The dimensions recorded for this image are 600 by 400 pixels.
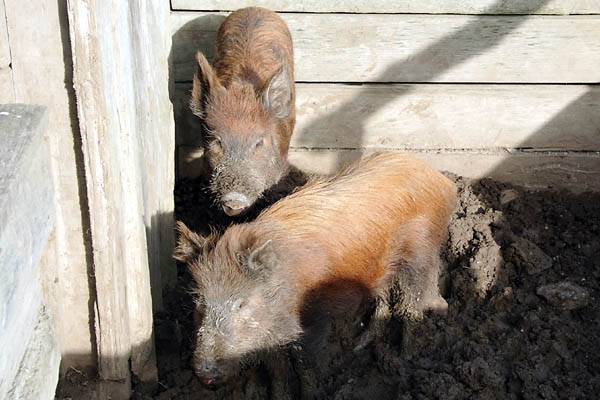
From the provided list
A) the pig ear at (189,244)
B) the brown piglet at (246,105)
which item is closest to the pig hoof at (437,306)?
the brown piglet at (246,105)

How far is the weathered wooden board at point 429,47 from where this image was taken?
18.3ft

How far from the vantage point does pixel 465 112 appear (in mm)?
5945

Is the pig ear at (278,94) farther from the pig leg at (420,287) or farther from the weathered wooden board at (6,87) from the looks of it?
the weathered wooden board at (6,87)

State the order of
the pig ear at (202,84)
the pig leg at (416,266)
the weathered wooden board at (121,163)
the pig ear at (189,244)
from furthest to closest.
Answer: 1. the pig ear at (202,84)
2. the pig leg at (416,266)
3. the pig ear at (189,244)
4. the weathered wooden board at (121,163)

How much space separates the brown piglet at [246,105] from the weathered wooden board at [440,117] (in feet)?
1.12

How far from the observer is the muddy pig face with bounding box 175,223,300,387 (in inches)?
154

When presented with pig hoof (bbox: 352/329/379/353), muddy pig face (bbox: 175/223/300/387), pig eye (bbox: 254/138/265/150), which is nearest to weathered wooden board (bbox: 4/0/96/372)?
muddy pig face (bbox: 175/223/300/387)

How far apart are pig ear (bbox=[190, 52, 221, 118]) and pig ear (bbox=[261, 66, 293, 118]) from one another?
0.38 m

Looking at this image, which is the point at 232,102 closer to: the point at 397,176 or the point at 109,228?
the point at 397,176

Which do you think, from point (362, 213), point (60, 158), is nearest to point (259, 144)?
point (362, 213)

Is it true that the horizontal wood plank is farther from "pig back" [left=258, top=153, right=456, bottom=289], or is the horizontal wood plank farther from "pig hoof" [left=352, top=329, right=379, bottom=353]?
"pig hoof" [left=352, top=329, right=379, bottom=353]

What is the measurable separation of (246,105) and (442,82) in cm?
166

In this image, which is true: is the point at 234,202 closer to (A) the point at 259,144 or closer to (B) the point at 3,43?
(A) the point at 259,144

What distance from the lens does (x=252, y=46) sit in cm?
582
